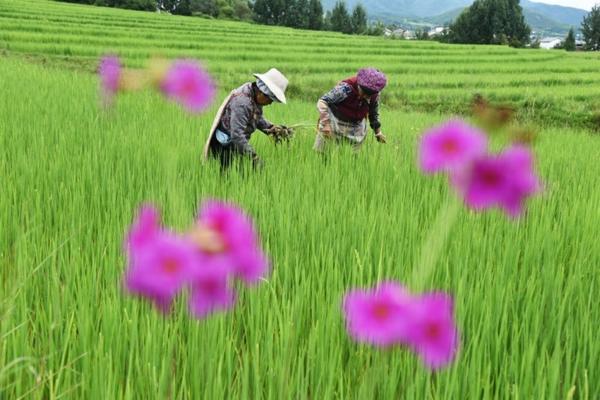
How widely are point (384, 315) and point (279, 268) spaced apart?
45.6 inches

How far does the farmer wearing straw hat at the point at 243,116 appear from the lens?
8.46 ft

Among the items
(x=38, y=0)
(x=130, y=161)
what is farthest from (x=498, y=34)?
(x=130, y=161)

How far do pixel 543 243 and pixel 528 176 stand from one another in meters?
1.57

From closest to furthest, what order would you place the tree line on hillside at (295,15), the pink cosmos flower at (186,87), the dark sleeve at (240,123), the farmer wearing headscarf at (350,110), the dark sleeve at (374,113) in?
the pink cosmos flower at (186,87) < the dark sleeve at (240,123) < the farmer wearing headscarf at (350,110) < the dark sleeve at (374,113) < the tree line on hillside at (295,15)

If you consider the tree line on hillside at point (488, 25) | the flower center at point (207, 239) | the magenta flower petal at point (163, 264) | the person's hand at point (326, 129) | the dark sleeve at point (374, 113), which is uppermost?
the tree line on hillside at point (488, 25)

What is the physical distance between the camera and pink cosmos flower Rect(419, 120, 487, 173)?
0.92 feet

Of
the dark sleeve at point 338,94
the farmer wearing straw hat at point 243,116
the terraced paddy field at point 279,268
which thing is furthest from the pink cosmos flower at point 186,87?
the dark sleeve at point 338,94

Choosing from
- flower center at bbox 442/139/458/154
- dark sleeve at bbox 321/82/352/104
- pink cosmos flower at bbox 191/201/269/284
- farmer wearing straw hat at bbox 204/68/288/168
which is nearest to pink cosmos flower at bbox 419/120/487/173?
A: flower center at bbox 442/139/458/154

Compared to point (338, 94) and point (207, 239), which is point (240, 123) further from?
point (207, 239)

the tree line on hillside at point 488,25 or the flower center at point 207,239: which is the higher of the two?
the tree line on hillside at point 488,25

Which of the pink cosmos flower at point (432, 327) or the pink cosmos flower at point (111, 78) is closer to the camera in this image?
the pink cosmos flower at point (432, 327)

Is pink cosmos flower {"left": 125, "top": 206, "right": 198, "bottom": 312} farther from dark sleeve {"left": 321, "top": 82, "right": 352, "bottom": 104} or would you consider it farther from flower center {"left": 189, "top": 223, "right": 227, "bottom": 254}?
dark sleeve {"left": 321, "top": 82, "right": 352, "bottom": 104}

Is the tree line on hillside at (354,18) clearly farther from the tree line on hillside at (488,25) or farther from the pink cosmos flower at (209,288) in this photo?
the pink cosmos flower at (209,288)

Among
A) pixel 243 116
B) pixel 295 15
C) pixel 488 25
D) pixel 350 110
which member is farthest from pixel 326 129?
pixel 295 15
